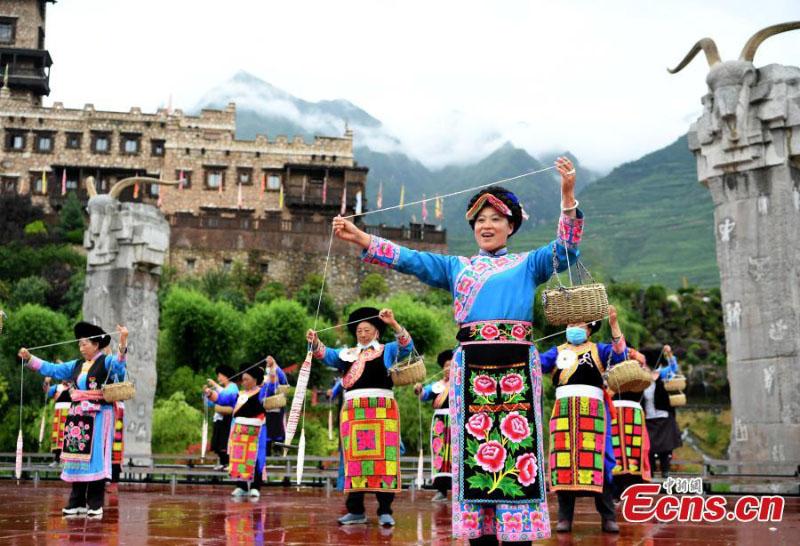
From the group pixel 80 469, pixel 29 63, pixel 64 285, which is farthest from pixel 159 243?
pixel 29 63

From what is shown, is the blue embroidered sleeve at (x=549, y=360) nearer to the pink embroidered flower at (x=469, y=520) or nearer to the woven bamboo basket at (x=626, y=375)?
the woven bamboo basket at (x=626, y=375)

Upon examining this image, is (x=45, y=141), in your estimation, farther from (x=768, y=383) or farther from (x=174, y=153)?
(x=768, y=383)

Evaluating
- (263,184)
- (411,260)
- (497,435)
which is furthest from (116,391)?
(263,184)

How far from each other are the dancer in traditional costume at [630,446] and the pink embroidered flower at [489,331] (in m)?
4.44

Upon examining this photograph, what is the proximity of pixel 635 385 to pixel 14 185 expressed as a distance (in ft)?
177

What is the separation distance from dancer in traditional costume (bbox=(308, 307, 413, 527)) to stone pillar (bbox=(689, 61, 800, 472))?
524 centimetres

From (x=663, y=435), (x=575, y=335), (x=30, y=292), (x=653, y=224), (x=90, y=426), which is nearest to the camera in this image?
(x=575, y=335)

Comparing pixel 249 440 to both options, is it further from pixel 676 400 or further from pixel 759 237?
pixel 759 237

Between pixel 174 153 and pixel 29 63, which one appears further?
pixel 29 63

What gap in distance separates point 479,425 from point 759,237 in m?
7.70

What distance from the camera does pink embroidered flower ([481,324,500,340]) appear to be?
429 centimetres

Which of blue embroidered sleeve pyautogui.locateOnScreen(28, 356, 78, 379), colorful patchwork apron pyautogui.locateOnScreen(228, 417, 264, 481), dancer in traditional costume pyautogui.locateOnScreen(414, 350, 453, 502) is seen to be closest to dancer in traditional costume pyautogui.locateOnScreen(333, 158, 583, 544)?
blue embroidered sleeve pyautogui.locateOnScreen(28, 356, 78, 379)

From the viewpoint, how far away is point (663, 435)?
11.9 metres

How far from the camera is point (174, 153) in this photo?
179 ft
